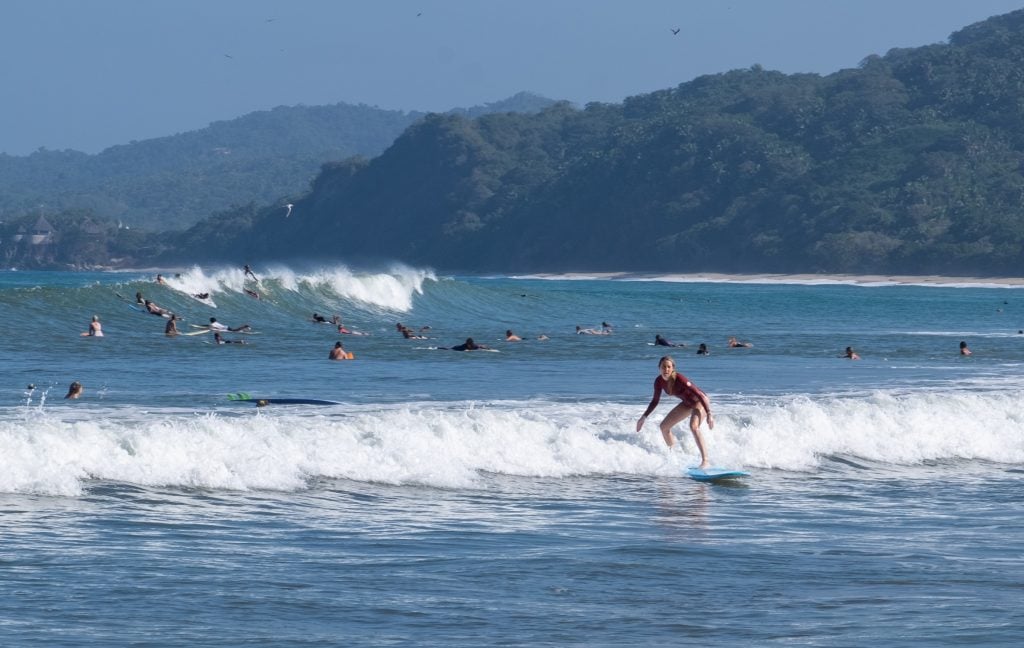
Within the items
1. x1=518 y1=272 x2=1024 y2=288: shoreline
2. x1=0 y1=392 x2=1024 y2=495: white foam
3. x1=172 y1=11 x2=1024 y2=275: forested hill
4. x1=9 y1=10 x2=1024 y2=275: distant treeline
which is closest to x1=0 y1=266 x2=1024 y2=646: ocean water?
x1=0 y1=392 x2=1024 y2=495: white foam

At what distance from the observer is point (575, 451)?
1692 cm

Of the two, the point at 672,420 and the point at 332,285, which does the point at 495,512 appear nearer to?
the point at 672,420

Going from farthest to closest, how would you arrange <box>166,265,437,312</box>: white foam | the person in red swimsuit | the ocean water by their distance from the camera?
<box>166,265,437,312</box>: white foam
the person in red swimsuit
the ocean water

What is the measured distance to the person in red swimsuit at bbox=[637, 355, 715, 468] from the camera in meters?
16.5

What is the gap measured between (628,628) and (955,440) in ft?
35.4

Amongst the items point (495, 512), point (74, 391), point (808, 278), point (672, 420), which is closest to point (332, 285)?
point (74, 391)

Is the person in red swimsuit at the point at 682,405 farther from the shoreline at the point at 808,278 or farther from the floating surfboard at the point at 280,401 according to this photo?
the shoreline at the point at 808,278

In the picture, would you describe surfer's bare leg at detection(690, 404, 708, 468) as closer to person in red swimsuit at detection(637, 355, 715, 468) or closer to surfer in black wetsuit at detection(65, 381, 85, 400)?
person in red swimsuit at detection(637, 355, 715, 468)

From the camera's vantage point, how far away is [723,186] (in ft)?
485

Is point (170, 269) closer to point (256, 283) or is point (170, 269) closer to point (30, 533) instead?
point (256, 283)

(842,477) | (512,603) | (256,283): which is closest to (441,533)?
(512,603)

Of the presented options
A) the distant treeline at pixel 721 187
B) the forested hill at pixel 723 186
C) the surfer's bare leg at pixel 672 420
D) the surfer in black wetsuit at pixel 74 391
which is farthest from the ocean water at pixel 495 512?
the forested hill at pixel 723 186

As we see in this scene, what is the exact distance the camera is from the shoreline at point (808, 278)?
115 metres

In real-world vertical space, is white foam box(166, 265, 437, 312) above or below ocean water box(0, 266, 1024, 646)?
above
